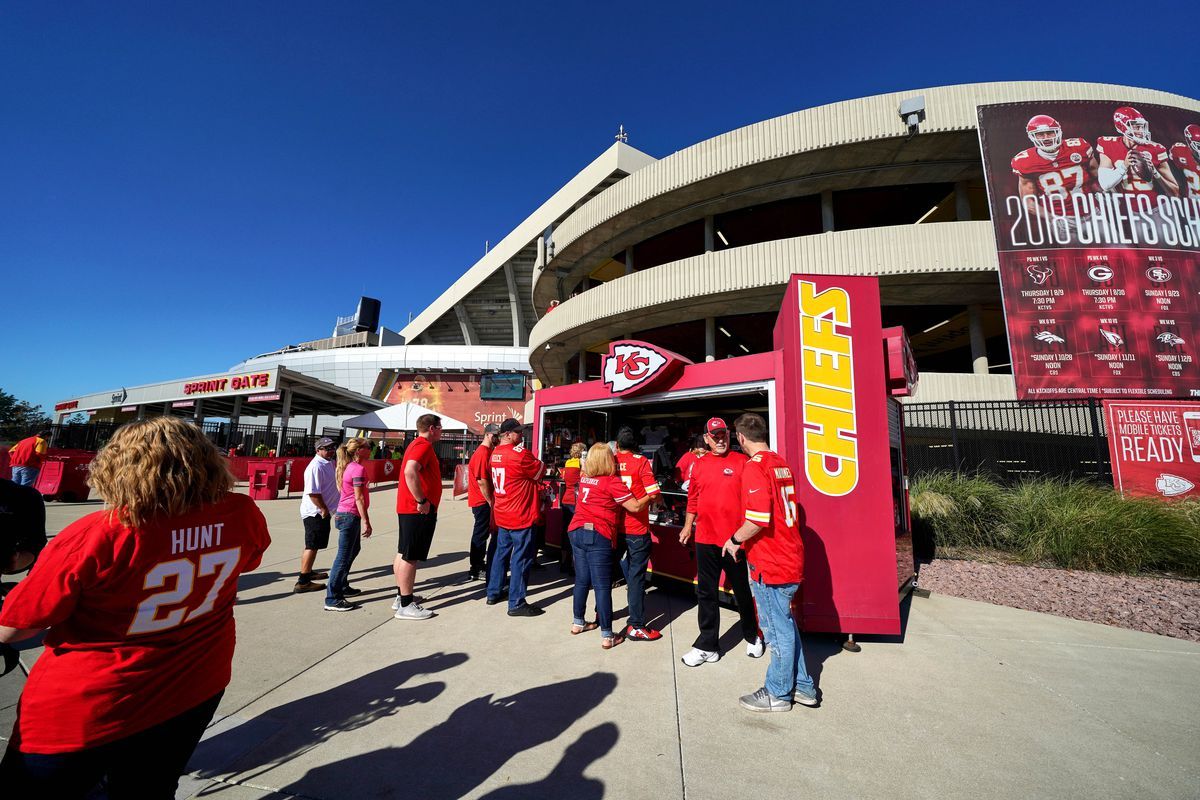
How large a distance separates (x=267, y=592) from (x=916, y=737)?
6.22 metres

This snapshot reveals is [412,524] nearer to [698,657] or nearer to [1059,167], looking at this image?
[698,657]

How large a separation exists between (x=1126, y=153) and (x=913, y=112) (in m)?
5.38

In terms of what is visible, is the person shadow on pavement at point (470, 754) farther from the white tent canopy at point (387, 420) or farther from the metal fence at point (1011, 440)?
the white tent canopy at point (387, 420)

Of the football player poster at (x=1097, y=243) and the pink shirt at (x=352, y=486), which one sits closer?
the pink shirt at (x=352, y=486)

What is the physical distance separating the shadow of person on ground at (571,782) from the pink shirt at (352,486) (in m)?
3.60

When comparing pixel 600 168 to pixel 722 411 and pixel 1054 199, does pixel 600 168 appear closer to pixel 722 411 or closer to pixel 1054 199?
pixel 1054 199

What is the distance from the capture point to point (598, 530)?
419 cm

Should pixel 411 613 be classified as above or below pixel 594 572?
below

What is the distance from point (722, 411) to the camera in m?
8.77

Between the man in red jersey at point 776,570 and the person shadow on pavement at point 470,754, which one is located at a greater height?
the man in red jersey at point 776,570

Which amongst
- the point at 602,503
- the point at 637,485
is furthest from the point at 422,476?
the point at 637,485

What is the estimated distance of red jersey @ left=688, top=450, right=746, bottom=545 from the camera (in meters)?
3.97

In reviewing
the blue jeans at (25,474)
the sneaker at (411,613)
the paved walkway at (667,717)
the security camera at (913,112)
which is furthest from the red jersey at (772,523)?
the security camera at (913,112)

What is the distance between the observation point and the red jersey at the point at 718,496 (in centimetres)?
397
